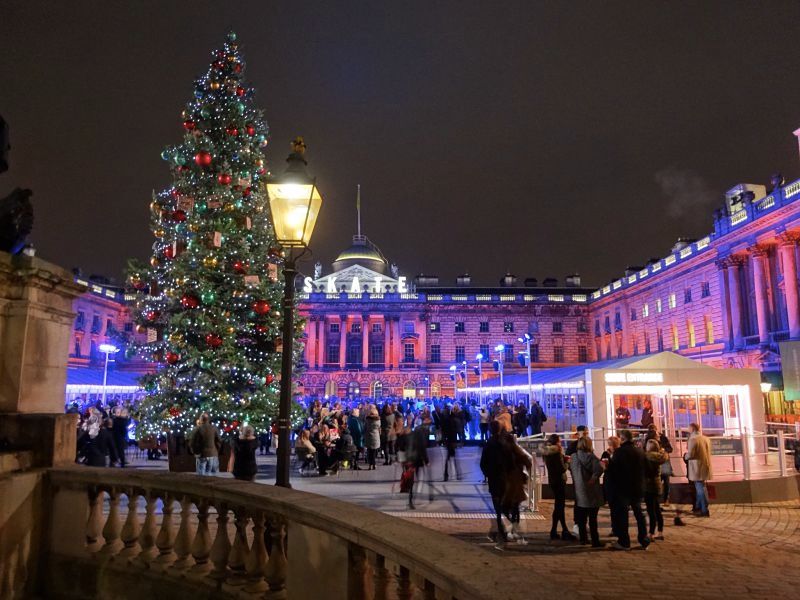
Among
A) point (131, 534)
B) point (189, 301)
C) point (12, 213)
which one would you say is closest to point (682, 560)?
point (131, 534)

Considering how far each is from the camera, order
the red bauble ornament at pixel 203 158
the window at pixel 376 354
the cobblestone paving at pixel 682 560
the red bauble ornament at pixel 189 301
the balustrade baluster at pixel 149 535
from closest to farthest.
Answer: the balustrade baluster at pixel 149 535
the cobblestone paving at pixel 682 560
the red bauble ornament at pixel 189 301
the red bauble ornament at pixel 203 158
the window at pixel 376 354

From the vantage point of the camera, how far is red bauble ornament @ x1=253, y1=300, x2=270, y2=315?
14.7 m

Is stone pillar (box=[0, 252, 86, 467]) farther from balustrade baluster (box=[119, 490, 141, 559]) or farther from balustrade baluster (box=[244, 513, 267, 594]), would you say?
balustrade baluster (box=[244, 513, 267, 594])

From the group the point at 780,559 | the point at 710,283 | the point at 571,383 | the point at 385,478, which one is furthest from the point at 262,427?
the point at 710,283

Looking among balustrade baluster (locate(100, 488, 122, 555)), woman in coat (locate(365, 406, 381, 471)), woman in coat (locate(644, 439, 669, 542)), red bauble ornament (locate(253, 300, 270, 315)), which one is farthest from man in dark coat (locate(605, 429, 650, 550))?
woman in coat (locate(365, 406, 381, 471))

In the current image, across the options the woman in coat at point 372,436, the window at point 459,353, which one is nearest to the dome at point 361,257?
the window at point 459,353

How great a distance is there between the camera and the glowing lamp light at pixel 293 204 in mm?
6332

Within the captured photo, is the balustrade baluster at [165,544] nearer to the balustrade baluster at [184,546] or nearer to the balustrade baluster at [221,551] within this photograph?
the balustrade baluster at [184,546]

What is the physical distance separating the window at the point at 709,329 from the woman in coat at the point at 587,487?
44.0m

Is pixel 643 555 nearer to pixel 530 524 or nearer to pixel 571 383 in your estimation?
pixel 530 524

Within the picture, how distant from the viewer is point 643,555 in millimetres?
8773

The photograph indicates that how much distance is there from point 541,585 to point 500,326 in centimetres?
7708

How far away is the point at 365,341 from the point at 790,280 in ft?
163

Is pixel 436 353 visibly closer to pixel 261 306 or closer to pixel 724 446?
pixel 724 446
